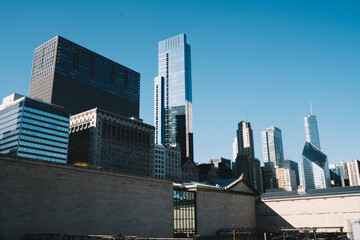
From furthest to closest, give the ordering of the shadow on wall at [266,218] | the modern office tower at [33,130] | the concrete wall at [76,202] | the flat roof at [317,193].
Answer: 1. the modern office tower at [33,130]
2. the shadow on wall at [266,218]
3. the flat roof at [317,193]
4. the concrete wall at [76,202]

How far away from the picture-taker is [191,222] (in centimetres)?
5591

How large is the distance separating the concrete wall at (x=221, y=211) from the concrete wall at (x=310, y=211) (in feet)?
11.3

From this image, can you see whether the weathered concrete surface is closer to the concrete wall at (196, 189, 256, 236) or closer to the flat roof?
the flat roof

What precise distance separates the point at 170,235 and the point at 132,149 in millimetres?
138142

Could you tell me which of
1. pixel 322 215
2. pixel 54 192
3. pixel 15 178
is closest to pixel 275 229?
pixel 322 215

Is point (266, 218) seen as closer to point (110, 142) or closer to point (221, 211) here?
point (221, 211)

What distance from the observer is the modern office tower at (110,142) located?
167m

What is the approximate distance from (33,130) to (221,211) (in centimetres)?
12544

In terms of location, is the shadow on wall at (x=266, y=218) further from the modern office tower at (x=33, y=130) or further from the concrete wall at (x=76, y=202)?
the modern office tower at (x=33, y=130)

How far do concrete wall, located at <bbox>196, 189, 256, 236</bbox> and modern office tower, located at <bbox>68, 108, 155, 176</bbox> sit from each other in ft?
347

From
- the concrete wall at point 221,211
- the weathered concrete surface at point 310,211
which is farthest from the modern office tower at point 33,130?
the weathered concrete surface at point 310,211

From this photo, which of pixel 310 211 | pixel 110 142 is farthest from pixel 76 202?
pixel 110 142

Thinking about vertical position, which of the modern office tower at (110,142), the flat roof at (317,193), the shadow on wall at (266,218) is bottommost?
the shadow on wall at (266,218)

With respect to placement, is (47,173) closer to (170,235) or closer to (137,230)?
(137,230)
